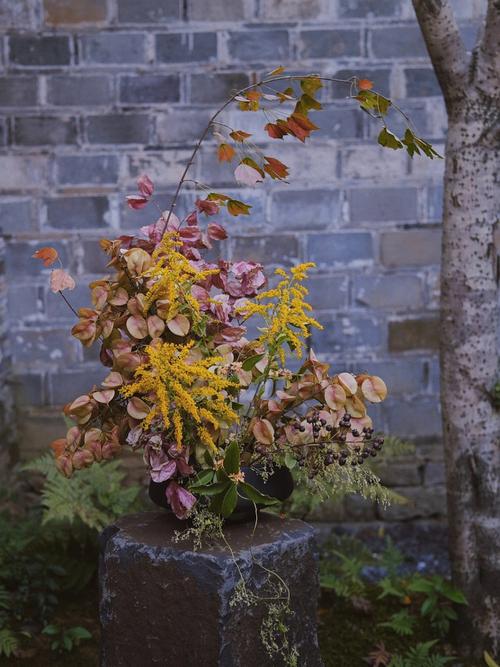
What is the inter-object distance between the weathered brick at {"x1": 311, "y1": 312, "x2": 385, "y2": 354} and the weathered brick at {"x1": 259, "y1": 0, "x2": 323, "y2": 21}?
1500mm

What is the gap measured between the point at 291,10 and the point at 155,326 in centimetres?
272

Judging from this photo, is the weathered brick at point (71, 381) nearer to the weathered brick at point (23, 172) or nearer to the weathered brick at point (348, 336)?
the weathered brick at point (23, 172)

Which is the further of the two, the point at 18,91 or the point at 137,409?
the point at 18,91

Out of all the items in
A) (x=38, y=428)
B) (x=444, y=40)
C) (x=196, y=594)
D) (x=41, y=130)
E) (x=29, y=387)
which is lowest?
(x=38, y=428)

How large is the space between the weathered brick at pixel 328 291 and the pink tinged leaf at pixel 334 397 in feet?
7.70

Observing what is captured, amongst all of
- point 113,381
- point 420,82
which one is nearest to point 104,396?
point 113,381

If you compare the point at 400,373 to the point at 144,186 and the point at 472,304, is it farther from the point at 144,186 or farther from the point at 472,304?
the point at 144,186

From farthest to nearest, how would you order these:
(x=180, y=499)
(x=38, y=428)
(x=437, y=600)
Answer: (x=38, y=428) → (x=437, y=600) → (x=180, y=499)

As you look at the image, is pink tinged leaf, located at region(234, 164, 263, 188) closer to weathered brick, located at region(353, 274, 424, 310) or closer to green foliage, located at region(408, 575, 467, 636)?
green foliage, located at region(408, 575, 467, 636)

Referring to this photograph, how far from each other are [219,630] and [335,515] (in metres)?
2.67

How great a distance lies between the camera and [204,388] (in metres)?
2.32

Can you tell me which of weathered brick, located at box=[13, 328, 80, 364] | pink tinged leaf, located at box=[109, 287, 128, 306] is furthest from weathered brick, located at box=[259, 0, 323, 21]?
pink tinged leaf, located at box=[109, 287, 128, 306]

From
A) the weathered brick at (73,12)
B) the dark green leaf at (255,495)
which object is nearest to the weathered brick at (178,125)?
the weathered brick at (73,12)

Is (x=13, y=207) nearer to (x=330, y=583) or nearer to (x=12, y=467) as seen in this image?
(x=12, y=467)
